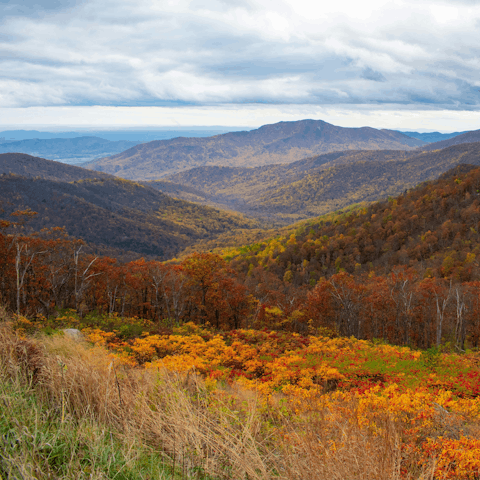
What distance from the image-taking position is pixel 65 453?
4.57 meters

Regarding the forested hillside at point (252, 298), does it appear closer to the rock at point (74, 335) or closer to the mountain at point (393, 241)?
the rock at point (74, 335)

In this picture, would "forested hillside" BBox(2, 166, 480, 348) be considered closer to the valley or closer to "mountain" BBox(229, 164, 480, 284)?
the valley

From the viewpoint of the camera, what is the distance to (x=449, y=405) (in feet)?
32.2

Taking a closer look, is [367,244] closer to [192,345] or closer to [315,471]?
[192,345]

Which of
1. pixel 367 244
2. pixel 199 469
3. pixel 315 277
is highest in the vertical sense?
pixel 199 469

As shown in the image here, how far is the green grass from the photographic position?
4012 millimetres

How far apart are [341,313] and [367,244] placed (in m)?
91.4

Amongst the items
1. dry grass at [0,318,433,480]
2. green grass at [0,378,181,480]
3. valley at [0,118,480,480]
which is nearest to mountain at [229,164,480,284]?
valley at [0,118,480,480]

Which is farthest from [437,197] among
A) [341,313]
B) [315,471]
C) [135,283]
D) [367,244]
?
[315,471]

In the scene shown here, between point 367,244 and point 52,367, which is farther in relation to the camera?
point 367,244

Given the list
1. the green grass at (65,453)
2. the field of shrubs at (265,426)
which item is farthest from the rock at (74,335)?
the green grass at (65,453)

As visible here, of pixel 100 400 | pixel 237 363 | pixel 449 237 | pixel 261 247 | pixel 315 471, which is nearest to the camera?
pixel 315 471

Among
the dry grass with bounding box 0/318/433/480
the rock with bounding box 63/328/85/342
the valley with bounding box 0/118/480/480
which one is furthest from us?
the rock with bounding box 63/328/85/342

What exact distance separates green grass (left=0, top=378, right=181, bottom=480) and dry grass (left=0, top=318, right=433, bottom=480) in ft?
0.75
